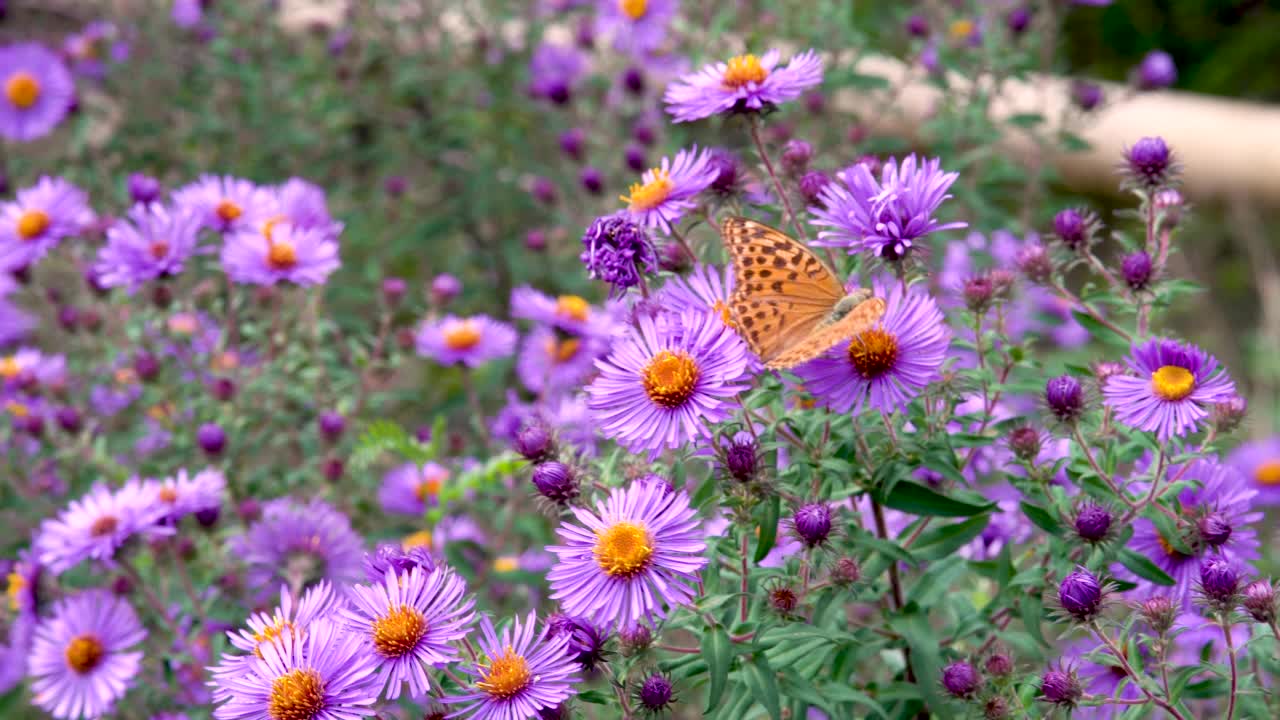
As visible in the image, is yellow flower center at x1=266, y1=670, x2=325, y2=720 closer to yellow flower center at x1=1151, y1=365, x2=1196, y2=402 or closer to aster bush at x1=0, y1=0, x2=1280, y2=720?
aster bush at x1=0, y1=0, x2=1280, y2=720

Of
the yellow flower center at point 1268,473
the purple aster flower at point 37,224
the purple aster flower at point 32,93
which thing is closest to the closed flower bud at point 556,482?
the purple aster flower at point 37,224

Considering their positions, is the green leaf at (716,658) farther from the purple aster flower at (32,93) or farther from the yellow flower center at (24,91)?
the yellow flower center at (24,91)

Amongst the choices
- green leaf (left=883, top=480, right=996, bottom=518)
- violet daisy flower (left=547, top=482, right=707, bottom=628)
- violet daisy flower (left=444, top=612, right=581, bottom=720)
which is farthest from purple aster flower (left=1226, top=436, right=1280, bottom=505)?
violet daisy flower (left=444, top=612, right=581, bottom=720)

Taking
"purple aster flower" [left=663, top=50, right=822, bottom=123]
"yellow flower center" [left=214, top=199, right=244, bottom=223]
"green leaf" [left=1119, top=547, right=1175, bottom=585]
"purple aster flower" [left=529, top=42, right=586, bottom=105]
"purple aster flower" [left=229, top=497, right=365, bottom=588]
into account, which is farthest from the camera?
"purple aster flower" [left=529, top=42, right=586, bottom=105]

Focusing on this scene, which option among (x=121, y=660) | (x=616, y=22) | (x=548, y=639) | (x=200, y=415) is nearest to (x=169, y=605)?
(x=121, y=660)

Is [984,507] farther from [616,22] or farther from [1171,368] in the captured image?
[616,22]

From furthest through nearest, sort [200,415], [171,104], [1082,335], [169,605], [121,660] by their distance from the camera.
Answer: [171,104], [1082,335], [200,415], [169,605], [121,660]

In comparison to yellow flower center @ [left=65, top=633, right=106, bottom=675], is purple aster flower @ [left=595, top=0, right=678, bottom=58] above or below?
above
